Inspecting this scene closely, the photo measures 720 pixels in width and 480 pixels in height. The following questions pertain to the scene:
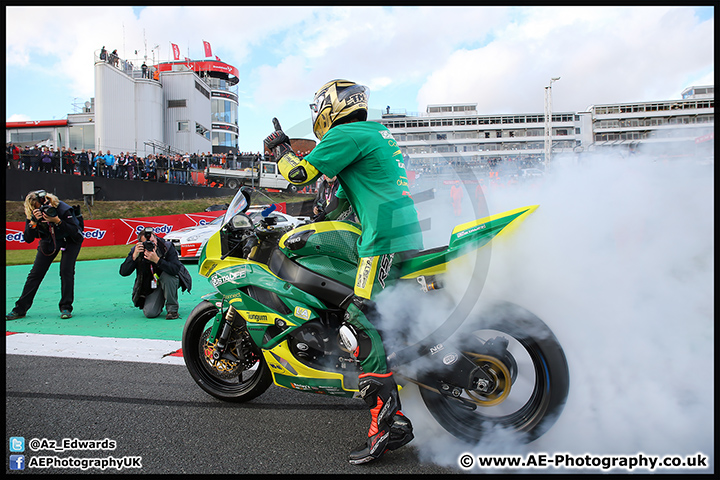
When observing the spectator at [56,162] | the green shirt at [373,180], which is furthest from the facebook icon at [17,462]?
the spectator at [56,162]

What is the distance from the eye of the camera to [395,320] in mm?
2523

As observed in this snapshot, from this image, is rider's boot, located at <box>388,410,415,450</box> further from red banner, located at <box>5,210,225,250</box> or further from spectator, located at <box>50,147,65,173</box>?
spectator, located at <box>50,147,65,173</box>

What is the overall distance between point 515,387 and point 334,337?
3.51ft

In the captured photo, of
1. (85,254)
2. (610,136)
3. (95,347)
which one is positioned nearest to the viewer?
(610,136)

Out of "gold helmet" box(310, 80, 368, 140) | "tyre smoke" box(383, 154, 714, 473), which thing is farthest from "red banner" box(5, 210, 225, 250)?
"tyre smoke" box(383, 154, 714, 473)

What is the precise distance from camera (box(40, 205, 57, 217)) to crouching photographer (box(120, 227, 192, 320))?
112cm

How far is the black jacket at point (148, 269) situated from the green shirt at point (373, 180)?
3960 mm

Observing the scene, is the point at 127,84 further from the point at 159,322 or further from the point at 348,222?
the point at 348,222

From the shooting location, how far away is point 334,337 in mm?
2676

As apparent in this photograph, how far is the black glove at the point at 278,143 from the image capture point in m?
2.62

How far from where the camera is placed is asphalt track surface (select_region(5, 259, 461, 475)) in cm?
244

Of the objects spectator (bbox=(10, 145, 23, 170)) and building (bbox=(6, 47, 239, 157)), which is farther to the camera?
building (bbox=(6, 47, 239, 157))

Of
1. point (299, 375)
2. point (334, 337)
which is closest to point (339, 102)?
point (334, 337)

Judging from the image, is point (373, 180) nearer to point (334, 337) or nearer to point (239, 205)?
point (334, 337)
